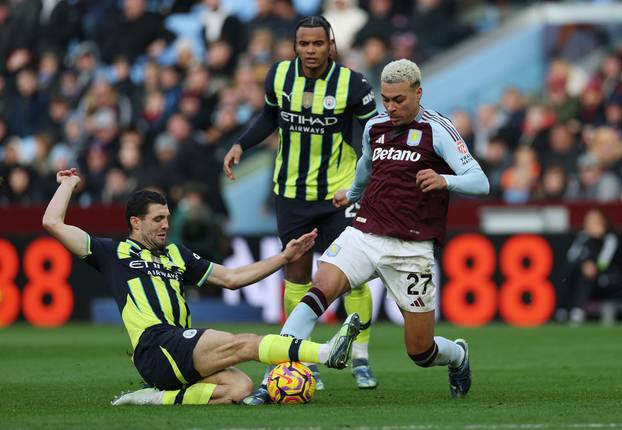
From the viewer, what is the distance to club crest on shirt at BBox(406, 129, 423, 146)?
345 inches

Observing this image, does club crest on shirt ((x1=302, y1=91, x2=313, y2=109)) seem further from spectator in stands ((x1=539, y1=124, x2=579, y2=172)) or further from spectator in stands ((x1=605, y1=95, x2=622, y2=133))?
spectator in stands ((x1=605, y1=95, x2=622, y2=133))

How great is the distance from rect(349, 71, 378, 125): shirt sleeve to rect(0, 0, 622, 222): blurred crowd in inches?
339

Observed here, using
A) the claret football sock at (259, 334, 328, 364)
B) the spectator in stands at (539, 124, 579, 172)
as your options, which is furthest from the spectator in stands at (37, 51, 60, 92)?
the claret football sock at (259, 334, 328, 364)

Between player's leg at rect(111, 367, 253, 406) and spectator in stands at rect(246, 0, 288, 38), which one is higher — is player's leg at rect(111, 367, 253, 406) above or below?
below

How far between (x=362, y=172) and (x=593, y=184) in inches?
385

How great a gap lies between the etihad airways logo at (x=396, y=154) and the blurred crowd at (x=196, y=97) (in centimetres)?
967

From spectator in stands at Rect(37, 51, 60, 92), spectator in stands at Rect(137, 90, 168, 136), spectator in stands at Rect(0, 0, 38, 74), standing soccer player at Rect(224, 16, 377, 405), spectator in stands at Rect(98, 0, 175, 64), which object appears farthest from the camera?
spectator in stands at Rect(0, 0, 38, 74)

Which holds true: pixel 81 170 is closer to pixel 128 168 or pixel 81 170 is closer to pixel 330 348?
pixel 128 168

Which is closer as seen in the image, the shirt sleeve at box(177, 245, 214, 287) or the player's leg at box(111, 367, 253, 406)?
the player's leg at box(111, 367, 253, 406)

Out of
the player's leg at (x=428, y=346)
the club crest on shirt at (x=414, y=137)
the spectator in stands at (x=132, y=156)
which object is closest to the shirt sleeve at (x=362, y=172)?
the club crest on shirt at (x=414, y=137)

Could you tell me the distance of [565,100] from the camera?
19.7 m

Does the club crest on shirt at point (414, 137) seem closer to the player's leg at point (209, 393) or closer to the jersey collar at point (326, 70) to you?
the jersey collar at point (326, 70)

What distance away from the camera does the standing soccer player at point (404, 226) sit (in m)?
8.62

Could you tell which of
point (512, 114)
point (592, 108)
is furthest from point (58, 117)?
point (592, 108)
